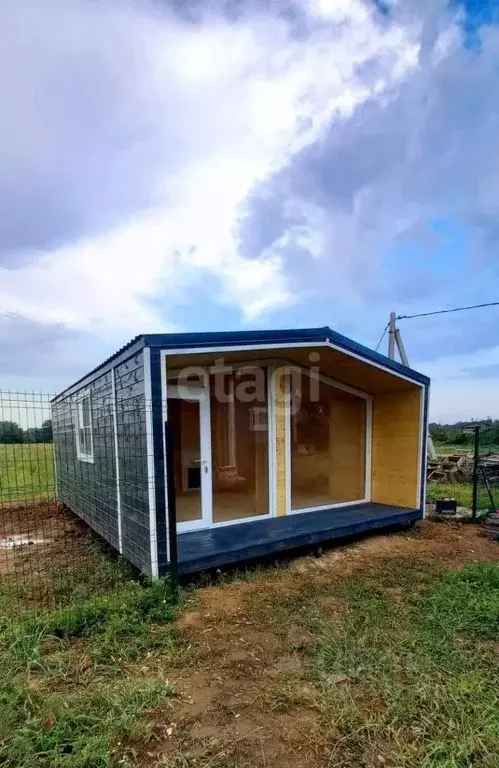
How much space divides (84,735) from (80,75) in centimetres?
659

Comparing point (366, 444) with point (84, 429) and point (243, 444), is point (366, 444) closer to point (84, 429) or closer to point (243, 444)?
point (243, 444)

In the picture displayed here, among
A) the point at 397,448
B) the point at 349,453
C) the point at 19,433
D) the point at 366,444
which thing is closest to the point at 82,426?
the point at 19,433

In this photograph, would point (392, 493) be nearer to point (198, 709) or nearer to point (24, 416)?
point (198, 709)

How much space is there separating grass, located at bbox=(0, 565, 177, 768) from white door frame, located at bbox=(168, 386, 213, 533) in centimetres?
149

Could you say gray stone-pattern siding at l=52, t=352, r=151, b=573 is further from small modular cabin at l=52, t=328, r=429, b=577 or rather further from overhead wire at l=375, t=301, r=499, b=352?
overhead wire at l=375, t=301, r=499, b=352

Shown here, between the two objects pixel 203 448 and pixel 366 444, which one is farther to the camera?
pixel 366 444

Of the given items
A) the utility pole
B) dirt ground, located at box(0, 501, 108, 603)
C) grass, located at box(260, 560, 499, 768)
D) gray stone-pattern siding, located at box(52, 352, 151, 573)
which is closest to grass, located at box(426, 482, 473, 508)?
the utility pole

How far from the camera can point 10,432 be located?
4047mm

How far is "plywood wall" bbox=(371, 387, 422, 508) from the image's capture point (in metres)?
6.50

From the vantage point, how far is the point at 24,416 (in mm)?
3988

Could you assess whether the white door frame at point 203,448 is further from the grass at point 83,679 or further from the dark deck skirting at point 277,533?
the grass at point 83,679

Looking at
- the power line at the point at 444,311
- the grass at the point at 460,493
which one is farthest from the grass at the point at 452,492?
the power line at the point at 444,311

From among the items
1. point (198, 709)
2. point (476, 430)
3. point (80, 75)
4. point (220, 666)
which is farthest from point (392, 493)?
point (80, 75)

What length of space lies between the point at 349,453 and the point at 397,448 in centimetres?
80
